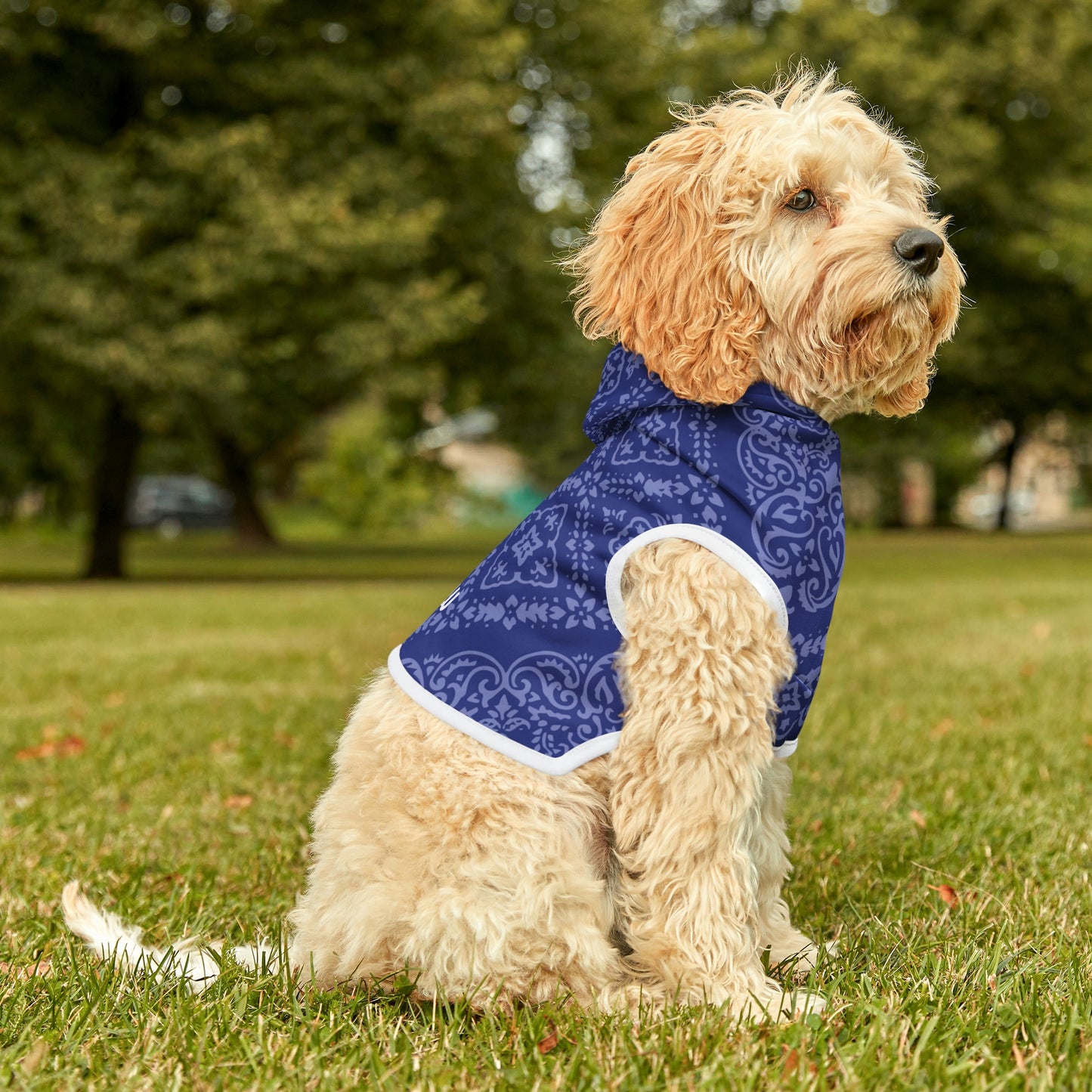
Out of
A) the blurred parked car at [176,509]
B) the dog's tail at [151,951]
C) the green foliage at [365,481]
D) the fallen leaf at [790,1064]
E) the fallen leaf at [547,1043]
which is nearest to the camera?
the fallen leaf at [790,1064]

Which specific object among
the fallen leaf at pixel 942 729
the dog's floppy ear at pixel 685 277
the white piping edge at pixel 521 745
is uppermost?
the dog's floppy ear at pixel 685 277

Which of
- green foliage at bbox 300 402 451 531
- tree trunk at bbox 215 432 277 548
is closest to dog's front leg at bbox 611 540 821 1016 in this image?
tree trunk at bbox 215 432 277 548

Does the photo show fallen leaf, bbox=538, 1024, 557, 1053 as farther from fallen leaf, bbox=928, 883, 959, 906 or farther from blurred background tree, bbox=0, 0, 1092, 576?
blurred background tree, bbox=0, 0, 1092, 576

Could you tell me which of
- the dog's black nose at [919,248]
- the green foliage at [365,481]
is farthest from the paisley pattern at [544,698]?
the green foliage at [365,481]

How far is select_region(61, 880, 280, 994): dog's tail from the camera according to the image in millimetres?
3029

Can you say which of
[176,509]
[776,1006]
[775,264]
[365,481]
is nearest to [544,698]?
[776,1006]

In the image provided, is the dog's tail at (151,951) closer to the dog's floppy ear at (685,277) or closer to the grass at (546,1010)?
the grass at (546,1010)

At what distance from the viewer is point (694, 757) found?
2.74m

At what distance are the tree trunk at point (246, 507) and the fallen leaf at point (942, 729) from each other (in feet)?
90.0

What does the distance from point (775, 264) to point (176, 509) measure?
4766 centimetres

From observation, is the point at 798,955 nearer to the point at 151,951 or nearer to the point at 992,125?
the point at 151,951

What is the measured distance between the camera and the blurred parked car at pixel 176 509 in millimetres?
47438

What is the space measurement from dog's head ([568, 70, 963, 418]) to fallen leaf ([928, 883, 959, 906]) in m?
1.68

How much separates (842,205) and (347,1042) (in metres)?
2.29
